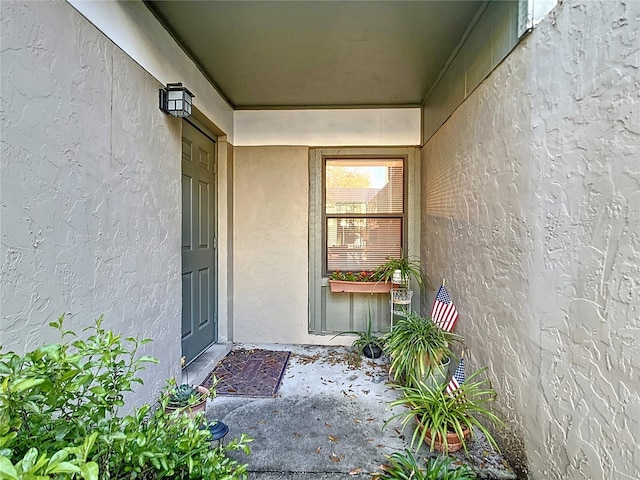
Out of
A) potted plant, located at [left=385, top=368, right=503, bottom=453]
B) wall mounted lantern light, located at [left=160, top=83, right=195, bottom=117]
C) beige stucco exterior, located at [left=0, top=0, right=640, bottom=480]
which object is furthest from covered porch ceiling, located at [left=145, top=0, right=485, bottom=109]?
potted plant, located at [left=385, top=368, right=503, bottom=453]

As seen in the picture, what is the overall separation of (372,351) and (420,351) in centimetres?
129

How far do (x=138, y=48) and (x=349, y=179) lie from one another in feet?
7.95

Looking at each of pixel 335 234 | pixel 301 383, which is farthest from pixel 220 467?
pixel 335 234

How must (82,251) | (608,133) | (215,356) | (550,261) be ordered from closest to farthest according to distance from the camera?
1. (608,133)
2. (550,261)
3. (82,251)
4. (215,356)

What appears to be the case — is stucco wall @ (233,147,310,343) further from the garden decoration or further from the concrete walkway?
the garden decoration

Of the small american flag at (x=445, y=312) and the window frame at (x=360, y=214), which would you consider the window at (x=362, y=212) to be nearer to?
the window frame at (x=360, y=214)

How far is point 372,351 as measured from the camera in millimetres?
3479

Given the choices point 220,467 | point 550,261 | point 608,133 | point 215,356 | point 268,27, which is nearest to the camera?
point 220,467

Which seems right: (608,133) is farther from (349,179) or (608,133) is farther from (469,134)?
(349,179)

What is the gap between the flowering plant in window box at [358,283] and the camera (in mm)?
3691

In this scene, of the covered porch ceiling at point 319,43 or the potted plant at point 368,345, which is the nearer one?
the covered porch ceiling at point 319,43

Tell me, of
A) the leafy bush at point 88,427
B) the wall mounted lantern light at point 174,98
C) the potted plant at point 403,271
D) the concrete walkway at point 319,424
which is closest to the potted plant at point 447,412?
the concrete walkway at point 319,424

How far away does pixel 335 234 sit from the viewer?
3930mm

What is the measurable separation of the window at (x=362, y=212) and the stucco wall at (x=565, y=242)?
1.68m
